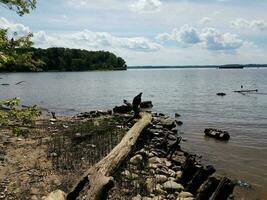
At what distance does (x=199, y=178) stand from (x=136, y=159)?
3.52m

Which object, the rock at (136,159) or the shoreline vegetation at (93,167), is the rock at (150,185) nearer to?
the shoreline vegetation at (93,167)

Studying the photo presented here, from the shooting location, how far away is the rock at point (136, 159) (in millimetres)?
15578

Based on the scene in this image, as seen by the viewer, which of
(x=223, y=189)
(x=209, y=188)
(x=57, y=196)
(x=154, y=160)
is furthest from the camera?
(x=154, y=160)

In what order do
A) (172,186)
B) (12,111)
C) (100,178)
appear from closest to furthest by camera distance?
(12,111) → (100,178) → (172,186)

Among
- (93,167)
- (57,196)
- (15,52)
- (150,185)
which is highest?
(15,52)

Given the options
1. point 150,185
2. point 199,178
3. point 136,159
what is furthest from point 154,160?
point 199,178

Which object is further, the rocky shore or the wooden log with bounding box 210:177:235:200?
the rocky shore

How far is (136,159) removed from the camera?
1590 centimetres

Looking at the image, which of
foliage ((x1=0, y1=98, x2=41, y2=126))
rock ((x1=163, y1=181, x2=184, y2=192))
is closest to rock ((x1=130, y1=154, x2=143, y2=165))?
rock ((x1=163, y1=181, x2=184, y2=192))

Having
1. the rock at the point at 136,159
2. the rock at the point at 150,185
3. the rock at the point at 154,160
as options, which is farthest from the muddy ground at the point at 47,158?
the rock at the point at 150,185

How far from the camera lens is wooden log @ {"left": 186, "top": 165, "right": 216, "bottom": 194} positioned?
13008 millimetres

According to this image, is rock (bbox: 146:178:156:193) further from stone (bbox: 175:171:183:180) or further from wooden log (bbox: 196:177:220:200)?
wooden log (bbox: 196:177:220:200)

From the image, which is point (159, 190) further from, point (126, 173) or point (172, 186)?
point (126, 173)

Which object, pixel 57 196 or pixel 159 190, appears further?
pixel 159 190
